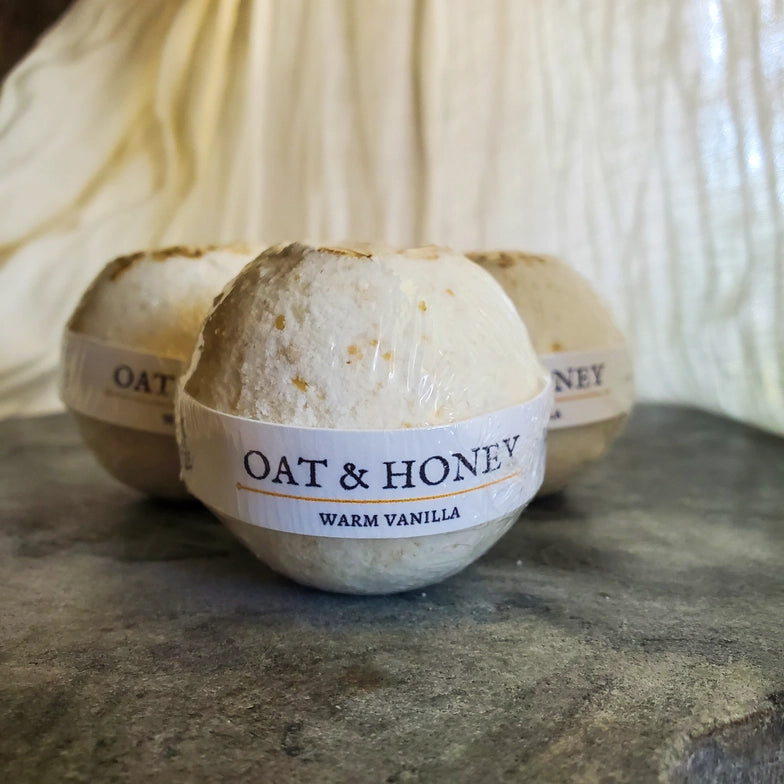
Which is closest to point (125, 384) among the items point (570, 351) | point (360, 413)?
point (360, 413)

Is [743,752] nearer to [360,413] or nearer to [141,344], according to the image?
[360,413]

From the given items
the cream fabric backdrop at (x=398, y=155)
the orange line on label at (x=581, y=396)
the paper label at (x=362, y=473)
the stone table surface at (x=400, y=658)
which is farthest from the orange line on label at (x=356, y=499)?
the cream fabric backdrop at (x=398, y=155)

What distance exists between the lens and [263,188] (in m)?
1.29

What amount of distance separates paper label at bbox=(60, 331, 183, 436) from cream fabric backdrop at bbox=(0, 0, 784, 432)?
1.77 feet

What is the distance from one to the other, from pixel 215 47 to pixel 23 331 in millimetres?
511

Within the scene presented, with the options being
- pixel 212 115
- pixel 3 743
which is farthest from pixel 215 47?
pixel 3 743

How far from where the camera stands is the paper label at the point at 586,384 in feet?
2.35

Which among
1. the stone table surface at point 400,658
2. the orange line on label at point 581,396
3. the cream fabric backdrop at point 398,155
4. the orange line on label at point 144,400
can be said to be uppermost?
the cream fabric backdrop at point 398,155

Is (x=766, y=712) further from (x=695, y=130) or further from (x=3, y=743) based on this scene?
(x=695, y=130)

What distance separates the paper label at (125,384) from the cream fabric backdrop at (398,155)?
1.77 ft

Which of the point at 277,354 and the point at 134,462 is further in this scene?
the point at 134,462

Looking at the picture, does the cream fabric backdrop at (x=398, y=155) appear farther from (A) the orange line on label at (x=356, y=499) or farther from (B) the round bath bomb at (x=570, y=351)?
(A) the orange line on label at (x=356, y=499)

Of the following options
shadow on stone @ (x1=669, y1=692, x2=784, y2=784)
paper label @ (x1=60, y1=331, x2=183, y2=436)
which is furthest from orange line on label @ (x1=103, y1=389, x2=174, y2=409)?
shadow on stone @ (x1=669, y1=692, x2=784, y2=784)

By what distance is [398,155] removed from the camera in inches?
49.0
